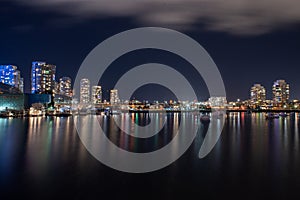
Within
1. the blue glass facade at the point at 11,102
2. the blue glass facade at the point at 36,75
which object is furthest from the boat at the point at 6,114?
the blue glass facade at the point at 36,75

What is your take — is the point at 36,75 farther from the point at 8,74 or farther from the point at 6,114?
the point at 6,114

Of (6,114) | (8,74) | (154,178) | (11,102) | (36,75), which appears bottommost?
(154,178)

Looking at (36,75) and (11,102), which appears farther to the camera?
(36,75)

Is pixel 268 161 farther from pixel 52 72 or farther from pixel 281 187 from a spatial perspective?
pixel 52 72

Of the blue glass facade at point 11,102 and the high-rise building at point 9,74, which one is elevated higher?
the high-rise building at point 9,74

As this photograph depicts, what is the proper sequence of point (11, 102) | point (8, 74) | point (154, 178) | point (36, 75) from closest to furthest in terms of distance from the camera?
point (154, 178) < point (11, 102) < point (8, 74) < point (36, 75)

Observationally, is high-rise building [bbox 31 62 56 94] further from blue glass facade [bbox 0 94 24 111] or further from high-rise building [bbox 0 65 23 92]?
blue glass facade [bbox 0 94 24 111]

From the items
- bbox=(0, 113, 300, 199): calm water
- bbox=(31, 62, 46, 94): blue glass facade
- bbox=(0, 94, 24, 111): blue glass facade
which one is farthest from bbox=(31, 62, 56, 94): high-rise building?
bbox=(0, 113, 300, 199): calm water

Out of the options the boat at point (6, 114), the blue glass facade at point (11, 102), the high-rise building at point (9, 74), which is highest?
the high-rise building at point (9, 74)

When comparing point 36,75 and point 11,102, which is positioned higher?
point 36,75

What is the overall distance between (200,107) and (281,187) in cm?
14520

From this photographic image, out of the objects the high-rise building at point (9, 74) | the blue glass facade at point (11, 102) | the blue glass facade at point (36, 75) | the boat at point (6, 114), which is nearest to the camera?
the boat at point (6, 114)

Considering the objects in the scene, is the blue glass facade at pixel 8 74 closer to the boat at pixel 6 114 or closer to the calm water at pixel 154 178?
the boat at pixel 6 114

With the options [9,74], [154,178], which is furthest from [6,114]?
[154,178]
